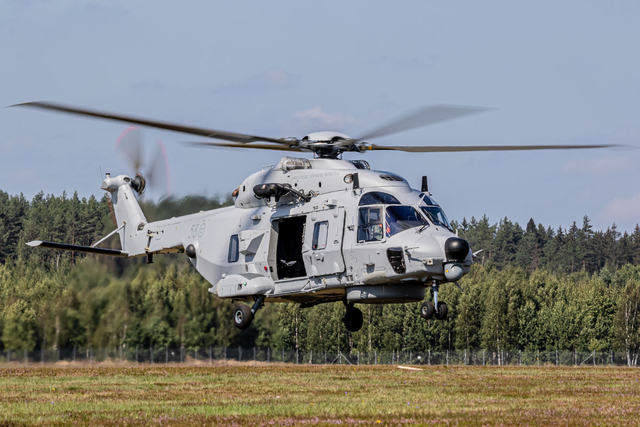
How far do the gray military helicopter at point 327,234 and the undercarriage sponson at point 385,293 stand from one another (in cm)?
3

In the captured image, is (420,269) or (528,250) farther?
(528,250)

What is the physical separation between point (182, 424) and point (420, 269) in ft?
33.3

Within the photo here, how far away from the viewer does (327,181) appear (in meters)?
25.6

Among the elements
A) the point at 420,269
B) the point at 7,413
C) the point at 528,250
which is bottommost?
the point at 7,413

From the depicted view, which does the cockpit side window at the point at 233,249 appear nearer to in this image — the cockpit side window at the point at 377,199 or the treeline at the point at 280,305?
the cockpit side window at the point at 377,199

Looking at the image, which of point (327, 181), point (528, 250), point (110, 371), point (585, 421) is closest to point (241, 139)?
point (327, 181)

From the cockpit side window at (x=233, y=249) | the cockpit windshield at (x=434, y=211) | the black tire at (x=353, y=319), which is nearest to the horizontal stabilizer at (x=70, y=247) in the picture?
the cockpit side window at (x=233, y=249)

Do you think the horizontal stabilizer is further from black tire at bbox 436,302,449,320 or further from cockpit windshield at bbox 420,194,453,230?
black tire at bbox 436,302,449,320

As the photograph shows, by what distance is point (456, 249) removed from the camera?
22.6 m

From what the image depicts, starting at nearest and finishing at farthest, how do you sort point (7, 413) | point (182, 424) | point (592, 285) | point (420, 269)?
point (182, 424)
point (7, 413)
point (420, 269)
point (592, 285)

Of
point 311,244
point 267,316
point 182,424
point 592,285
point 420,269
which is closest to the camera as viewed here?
point 182,424

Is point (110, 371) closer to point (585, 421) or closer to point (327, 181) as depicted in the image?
point (327, 181)

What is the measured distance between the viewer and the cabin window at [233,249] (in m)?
27.5

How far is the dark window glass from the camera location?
23500 mm
